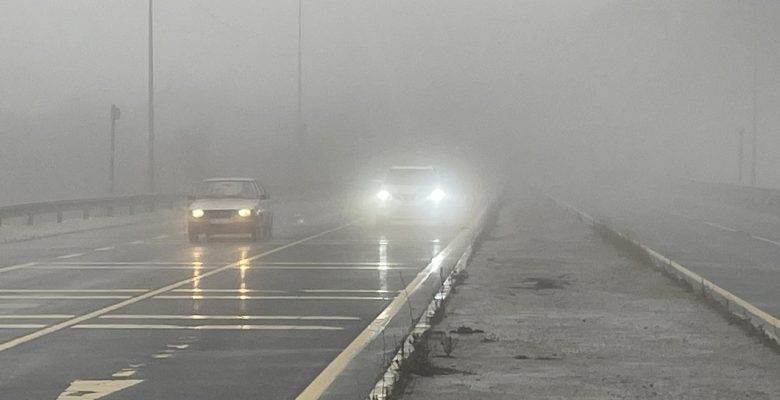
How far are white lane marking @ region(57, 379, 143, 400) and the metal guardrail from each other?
29865 mm

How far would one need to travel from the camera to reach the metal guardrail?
43084 millimetres

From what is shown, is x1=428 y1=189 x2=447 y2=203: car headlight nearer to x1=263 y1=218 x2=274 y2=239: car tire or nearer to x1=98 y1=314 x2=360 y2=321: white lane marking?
x1=263 y1=218 x2=274 y2=239: car tire

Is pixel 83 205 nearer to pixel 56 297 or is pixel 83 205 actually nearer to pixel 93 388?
pixel 56 297

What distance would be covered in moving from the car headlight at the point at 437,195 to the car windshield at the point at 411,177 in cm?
47

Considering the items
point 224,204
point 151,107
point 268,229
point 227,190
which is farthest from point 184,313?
point 151,107

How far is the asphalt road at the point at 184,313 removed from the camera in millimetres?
12648

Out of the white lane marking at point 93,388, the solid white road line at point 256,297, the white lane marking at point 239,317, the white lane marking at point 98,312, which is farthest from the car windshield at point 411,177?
the white lane marking at point 93,388

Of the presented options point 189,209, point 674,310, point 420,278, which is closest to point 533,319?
point 674,310

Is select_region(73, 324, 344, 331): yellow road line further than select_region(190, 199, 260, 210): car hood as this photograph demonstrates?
No

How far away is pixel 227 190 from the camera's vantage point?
40.3m

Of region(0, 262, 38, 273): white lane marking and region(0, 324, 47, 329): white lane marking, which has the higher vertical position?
region(0, 262, 38, 273): white lane marking

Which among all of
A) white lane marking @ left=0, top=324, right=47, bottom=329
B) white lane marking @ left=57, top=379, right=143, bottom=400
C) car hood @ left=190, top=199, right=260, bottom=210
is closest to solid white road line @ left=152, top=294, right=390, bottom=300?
white lane marking @ left=0, top=324, right=47, bottom=329

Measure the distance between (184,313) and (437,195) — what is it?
34.9 m

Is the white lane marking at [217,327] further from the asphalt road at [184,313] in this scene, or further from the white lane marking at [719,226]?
the white lane marking at [719,226]
